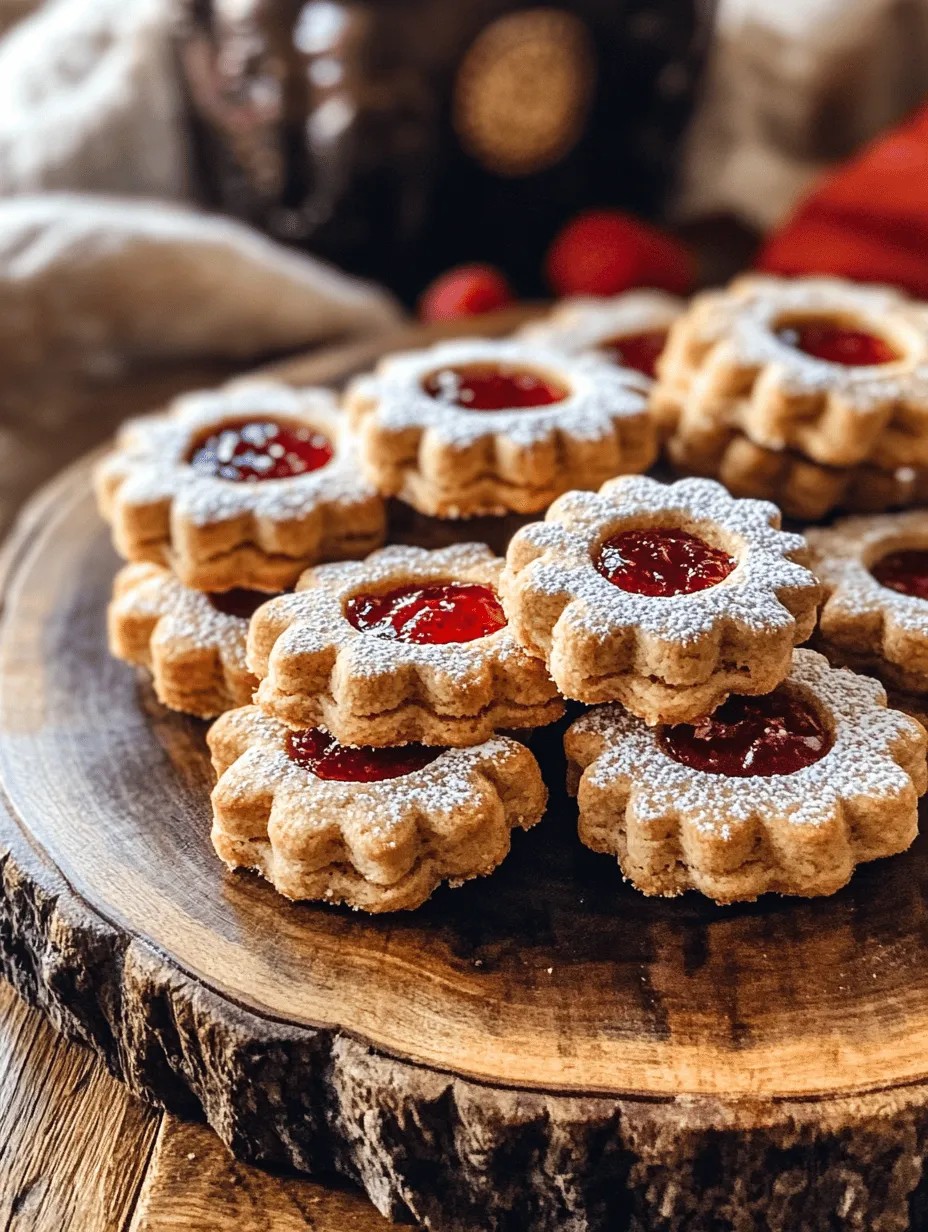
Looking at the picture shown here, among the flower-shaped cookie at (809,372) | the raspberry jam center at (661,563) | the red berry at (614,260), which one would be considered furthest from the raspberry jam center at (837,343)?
the red berry at (614,260)

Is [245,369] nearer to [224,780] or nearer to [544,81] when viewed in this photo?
[544,81]

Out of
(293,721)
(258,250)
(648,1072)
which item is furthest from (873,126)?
(648,1072)

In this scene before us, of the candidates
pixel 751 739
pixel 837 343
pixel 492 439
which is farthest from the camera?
pixel 837 343

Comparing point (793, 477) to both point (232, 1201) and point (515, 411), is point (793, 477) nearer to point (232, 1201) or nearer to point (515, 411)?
point (515, 411)

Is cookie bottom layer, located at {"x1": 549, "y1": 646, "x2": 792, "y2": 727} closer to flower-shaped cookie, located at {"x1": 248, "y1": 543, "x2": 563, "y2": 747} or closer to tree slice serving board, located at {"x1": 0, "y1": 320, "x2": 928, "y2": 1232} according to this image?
flower-shaped cookie, located at {"x1": 248, "y1": 543, "x2": 563, "y2": 747}

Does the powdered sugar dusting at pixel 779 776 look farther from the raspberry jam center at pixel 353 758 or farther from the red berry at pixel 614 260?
the red berry at pixel 614 260

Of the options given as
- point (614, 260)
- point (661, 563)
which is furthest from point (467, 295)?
point (661, 563)
